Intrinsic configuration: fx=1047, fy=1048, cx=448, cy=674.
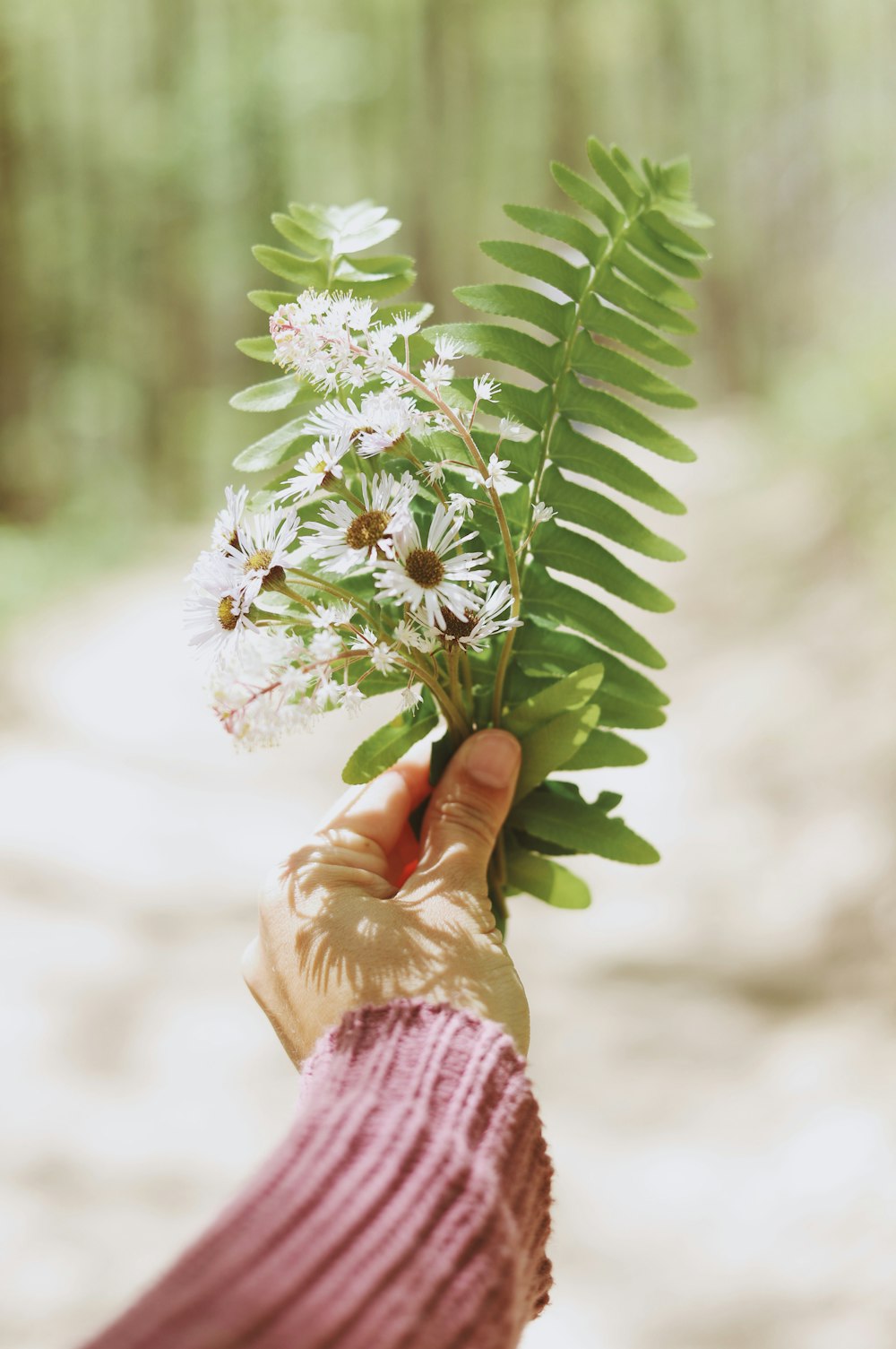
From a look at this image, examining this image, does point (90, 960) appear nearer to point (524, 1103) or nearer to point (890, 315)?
point (524, 1103)

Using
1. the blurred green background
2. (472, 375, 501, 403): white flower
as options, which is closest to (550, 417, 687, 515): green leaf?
(472, 375, 501, 403): white flower

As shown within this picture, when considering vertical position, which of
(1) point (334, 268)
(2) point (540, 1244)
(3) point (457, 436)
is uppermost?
(1) point (334, 268)

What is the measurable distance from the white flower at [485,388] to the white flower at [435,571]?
→ 13cm

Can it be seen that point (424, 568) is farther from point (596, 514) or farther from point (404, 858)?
point (404, 858)

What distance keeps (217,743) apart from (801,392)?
14.1 feet

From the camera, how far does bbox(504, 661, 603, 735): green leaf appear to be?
1144 mm

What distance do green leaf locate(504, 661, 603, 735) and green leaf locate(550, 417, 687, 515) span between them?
221 mm

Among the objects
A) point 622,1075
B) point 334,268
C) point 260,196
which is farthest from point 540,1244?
point 260,196

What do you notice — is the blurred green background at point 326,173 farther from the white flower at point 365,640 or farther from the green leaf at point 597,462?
the white flower at point 365,640

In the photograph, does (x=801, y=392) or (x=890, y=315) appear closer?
(x=890, y=315)

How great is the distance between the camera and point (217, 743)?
5324 millimetres

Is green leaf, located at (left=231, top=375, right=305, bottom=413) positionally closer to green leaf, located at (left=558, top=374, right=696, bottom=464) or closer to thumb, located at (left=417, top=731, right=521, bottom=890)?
green leaf, located at (left=558, top=374, right=696, bottom=464)

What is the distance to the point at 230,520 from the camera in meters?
1.02

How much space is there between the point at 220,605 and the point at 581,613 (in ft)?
1.48
